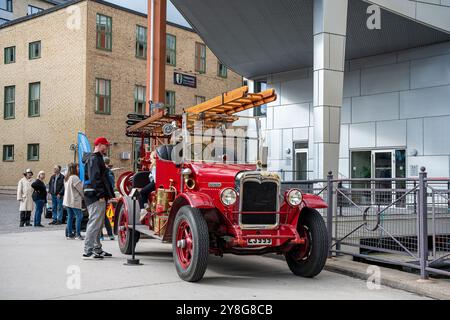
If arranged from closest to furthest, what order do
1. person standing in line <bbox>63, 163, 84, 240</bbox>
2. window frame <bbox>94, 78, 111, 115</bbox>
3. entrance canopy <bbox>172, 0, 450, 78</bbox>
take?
person standing in line <bbox>63, 163, 84, 240</bbox> < entrance canopy <bbox>172, 0, 450, 78</bbox> < window frame <bbox>94, 78, 111, 115</bbox>

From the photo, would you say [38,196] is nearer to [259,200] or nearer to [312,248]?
[259,200]

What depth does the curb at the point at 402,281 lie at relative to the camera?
6531mm

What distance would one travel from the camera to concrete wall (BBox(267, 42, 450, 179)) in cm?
1738

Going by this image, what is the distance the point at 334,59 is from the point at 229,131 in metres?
5.66

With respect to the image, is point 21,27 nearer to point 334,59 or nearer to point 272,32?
point 272,32

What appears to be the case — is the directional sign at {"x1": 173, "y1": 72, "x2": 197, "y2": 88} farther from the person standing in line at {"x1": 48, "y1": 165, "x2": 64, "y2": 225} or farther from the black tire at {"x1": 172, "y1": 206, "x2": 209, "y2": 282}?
the black tire at {"x1": 172, "y1": 206, "x2": 209, "y2": 282}

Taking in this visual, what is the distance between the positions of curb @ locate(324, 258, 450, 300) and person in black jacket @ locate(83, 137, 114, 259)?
3.85 m

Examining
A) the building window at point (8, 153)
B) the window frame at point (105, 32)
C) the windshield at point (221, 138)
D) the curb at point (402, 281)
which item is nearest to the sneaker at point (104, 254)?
the windshield at point (221, 138)

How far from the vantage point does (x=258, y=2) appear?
16.1 m

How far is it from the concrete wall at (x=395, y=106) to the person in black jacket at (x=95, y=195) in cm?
900

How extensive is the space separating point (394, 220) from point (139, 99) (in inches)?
961

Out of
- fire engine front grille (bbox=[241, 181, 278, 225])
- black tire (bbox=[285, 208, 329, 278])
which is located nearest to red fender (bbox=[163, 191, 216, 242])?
fire engine front grille (bbox=[241, 181, 278, 225])

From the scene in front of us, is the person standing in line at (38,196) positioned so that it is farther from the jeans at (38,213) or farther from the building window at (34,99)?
the building window at (34,99)

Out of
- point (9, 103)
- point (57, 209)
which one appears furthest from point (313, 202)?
point (9, 103)
